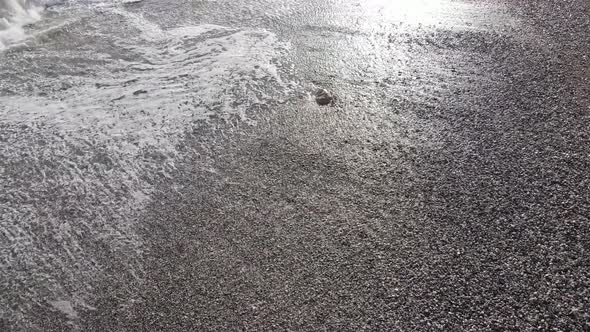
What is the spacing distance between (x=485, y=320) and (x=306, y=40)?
8.28ft

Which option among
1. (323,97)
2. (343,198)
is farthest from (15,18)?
→ (343,198)

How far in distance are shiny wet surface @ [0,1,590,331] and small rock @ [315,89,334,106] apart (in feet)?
0.22

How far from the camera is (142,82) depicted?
3.13 metres

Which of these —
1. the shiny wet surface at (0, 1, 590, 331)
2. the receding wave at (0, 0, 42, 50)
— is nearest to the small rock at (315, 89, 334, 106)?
the shiny wet surface at (0, 1, 590, 331)

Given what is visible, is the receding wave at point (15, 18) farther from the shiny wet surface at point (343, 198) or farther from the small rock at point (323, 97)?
the small rock at point (323, 97)

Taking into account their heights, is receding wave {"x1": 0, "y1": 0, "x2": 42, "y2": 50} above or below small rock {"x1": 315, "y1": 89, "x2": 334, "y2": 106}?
above

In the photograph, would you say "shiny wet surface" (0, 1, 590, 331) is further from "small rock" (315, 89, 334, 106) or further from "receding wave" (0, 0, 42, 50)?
"receding wave" (0, 0, 42, 50)

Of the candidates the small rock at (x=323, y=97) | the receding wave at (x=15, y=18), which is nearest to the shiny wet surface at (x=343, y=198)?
the small rock at (x=323, y=97)

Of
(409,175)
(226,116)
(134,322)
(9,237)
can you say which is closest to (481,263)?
(409,175)

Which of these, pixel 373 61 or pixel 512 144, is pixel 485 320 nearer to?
pixel 512 144

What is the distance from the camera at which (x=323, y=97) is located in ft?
9.30

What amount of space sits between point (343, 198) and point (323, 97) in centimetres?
91

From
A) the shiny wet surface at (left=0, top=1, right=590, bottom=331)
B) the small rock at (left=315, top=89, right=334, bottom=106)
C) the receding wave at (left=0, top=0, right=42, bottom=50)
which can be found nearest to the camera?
the shiny wet surface at (left=0, top=1, right=590, bottom=331)

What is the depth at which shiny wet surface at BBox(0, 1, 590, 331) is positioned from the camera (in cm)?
175
